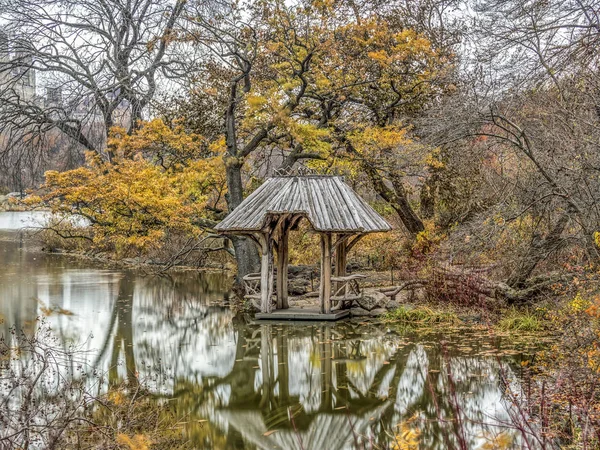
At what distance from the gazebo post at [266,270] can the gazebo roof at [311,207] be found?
0.53 m

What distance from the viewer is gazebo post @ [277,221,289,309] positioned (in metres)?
13.4

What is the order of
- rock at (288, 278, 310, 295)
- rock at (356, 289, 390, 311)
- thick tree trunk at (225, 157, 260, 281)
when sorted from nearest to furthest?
rock at (356, 289, 390, 311), rock at (288, 278, 310, 295), thick tree trunk at (225, 157, 260, 281)

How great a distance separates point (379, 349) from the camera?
10117 millimetres

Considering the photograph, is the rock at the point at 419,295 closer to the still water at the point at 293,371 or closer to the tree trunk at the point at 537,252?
the still water at the point at 293,371

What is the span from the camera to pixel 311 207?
1246 cm

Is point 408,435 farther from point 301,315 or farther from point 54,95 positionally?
point 54,95

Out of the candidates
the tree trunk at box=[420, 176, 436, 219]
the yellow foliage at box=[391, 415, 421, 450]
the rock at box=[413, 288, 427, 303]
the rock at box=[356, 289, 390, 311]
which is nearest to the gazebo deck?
the rock at box=[356, 289, 390, 311]

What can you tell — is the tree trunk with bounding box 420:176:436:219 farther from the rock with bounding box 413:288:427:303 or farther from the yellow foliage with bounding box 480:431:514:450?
the yellow foliage with bounding box 480:431:514:450

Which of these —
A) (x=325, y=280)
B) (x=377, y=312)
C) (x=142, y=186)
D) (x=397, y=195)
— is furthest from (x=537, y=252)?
(x=142, y=186)

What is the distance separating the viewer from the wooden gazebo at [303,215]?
12.2 meters

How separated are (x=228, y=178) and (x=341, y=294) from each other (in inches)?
179

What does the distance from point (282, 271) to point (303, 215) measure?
1.33 m

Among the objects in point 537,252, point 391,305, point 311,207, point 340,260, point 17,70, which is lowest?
point 391,305

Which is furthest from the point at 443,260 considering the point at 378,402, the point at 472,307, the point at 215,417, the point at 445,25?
the point at 445,25
